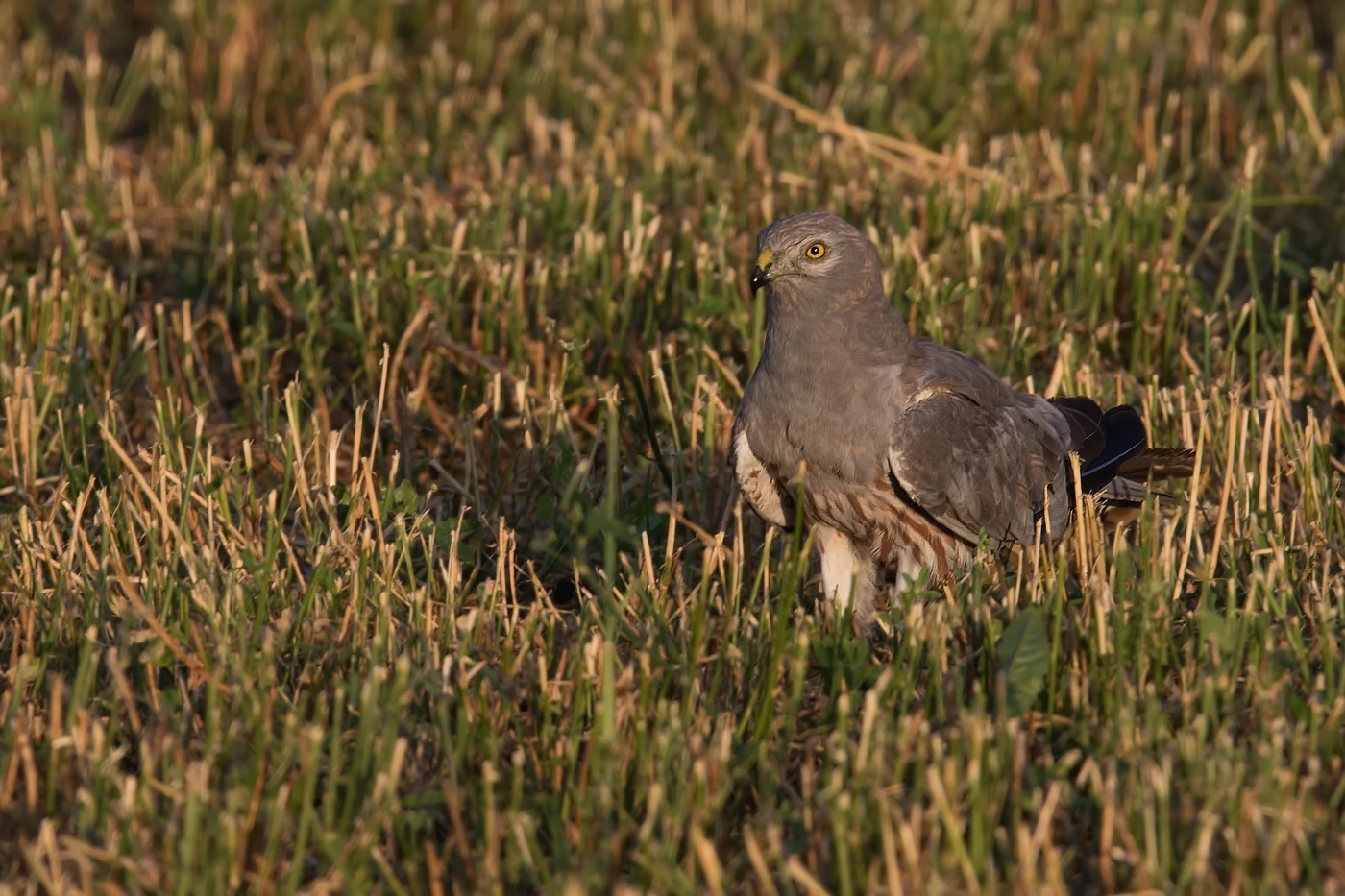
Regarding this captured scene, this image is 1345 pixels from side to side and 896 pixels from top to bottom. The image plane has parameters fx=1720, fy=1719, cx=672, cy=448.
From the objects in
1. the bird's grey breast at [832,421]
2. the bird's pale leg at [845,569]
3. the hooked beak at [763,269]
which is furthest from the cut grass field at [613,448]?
the hooked beak at [763,269]

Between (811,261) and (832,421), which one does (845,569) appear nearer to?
(832,421)

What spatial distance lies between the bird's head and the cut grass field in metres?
0.77

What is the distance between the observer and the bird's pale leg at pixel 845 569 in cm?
544

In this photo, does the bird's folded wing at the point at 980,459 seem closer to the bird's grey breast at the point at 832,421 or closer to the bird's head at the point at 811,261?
the bird's grey breast at the point at 832,421

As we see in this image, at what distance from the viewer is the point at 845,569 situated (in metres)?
5.46

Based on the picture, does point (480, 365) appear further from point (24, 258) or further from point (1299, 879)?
point (1299, 879)

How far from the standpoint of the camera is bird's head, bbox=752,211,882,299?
17.0 feet

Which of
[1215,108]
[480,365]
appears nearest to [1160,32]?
[1215,108]

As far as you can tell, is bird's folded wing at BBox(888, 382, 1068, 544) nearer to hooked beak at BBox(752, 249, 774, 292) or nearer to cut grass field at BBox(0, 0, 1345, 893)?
cut grass field at BBox(0, 0, 1345, 893)

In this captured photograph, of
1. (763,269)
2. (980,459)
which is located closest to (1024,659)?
(980,459)

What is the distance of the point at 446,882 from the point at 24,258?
4.71 metres

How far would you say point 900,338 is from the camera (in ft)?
17.4

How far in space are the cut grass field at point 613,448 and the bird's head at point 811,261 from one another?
774 millimetres

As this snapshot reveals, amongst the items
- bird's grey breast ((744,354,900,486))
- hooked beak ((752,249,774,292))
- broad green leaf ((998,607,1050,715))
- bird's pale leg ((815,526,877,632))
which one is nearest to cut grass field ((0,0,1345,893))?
broad green leaf ((998,607,1050,715))
